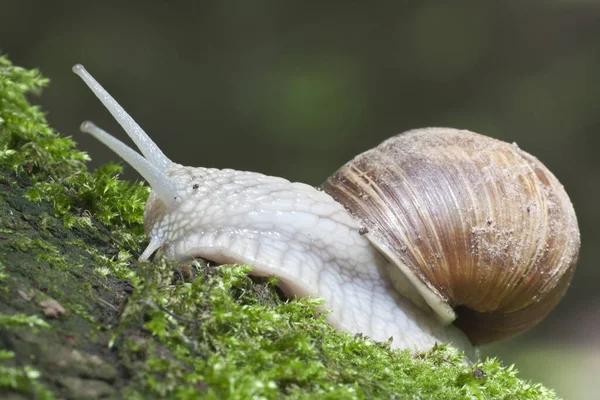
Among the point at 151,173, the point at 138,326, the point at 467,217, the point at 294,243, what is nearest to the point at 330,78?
the point at 467,217

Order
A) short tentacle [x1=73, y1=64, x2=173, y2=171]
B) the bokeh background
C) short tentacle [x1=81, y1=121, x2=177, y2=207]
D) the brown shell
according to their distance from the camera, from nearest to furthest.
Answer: short tentacle [x1=81, y1=121, x2=177, y2=207], short tentacle [x1=73, y1=64, x2=173, y2=171], the brown shell, the bokeh background

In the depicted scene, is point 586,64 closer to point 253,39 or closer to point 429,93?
point 429,93

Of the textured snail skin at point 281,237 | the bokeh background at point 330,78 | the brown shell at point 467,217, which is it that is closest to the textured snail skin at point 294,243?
the textured snail skin at point 281,237

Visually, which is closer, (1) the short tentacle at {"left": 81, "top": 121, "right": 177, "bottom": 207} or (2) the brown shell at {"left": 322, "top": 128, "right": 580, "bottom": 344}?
(1) the short tentacle at {"left": 81, "top": 121, "right": 177, "bottom": 207}

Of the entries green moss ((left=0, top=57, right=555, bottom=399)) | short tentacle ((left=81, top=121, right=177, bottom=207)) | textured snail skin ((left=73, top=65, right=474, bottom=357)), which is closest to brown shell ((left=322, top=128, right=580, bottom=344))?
textured snail skin ((left=73, top=65, right=474, bottom=357))

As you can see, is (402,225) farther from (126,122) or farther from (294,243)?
(126,122)

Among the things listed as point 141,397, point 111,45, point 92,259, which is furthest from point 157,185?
point 111,45

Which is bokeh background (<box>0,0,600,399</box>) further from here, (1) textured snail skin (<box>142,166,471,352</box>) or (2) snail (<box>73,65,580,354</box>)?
(1) textured snail skin (<box>142,166,471,352</box>)
